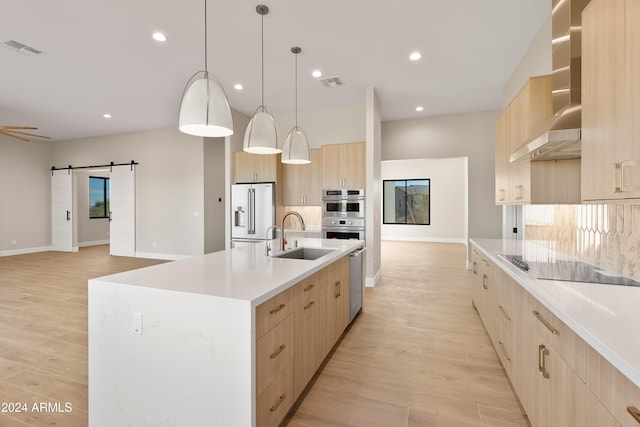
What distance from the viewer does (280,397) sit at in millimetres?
1679

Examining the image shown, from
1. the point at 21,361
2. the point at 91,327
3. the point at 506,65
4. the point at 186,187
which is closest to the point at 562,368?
the point at 91,327

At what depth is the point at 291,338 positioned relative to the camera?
1.81 m

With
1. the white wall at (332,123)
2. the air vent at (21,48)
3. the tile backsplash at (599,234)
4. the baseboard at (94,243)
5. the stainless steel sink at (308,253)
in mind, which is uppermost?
the air vent at (21,48)

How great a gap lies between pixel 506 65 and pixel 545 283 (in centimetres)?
375

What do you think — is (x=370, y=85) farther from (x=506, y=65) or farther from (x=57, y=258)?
(x=57, y=258)

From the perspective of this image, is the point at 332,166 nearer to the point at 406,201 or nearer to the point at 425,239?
the point at 406,201

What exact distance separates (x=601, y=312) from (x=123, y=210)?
30.4 feet

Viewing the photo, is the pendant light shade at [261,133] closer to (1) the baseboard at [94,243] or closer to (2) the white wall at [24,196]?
(2) the white wall at [24,196]

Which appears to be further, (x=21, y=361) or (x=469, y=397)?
(x=21, y=361)

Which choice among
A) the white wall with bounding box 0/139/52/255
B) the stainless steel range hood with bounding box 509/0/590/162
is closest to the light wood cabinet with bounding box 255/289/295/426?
the stainless steel range hood with bounding box 509/0/590/162

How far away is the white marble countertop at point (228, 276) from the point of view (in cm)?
153

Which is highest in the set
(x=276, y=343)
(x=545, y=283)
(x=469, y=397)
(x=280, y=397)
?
(x=545, y=283)

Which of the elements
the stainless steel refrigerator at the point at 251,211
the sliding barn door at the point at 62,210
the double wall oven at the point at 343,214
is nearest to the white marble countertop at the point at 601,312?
the double wall oven at the point at 343,214

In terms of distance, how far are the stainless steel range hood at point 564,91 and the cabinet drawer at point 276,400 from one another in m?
2.04
